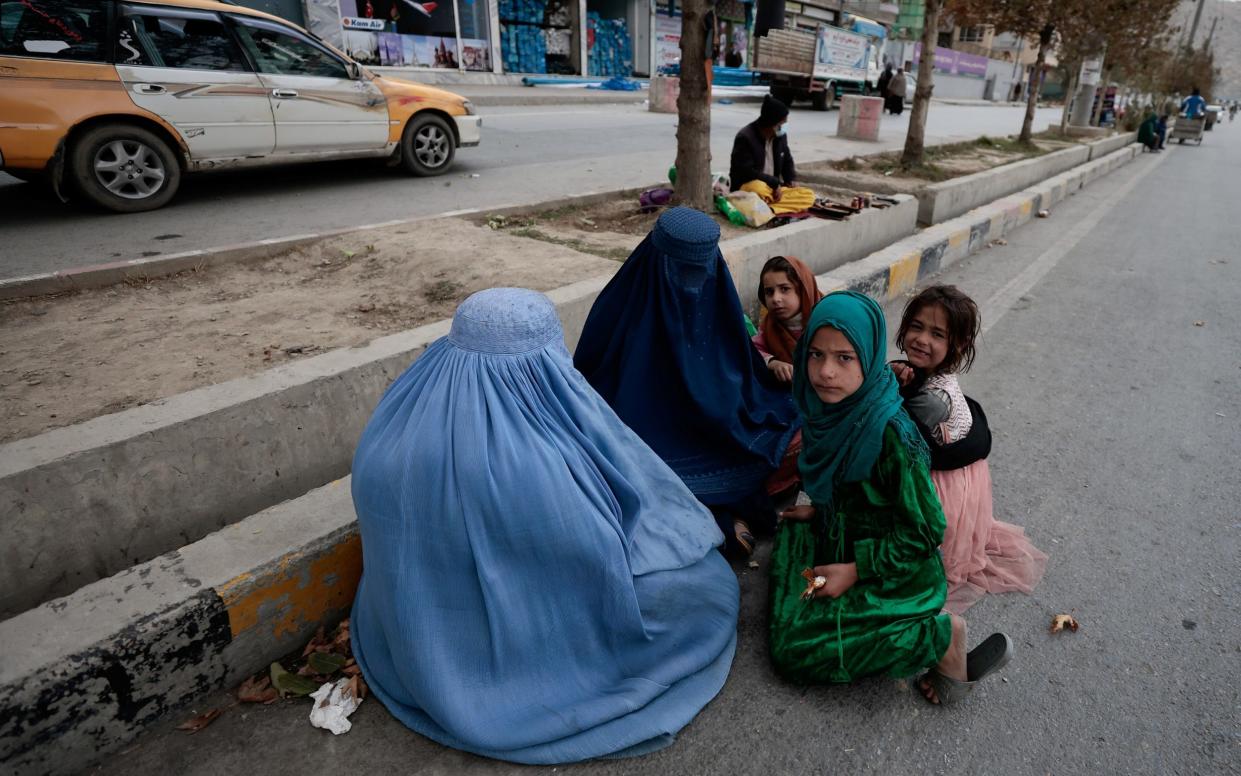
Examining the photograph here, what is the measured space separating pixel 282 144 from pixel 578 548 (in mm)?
6365

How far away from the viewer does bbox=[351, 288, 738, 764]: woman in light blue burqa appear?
167cm

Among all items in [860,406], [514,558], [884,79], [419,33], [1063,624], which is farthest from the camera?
[884,79]

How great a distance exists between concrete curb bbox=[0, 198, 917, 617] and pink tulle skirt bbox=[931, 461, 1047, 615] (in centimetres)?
214

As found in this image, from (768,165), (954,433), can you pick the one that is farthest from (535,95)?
(954,433)

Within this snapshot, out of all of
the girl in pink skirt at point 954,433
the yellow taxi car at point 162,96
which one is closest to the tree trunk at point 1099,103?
the yellow taxi car at point 162,96

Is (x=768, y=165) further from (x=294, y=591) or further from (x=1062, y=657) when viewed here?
(x=294, y=591)

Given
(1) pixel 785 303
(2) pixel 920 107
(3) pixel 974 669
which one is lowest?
(3) pixel 974 669

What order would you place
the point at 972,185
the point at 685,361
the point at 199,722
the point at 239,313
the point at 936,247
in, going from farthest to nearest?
the point at 972,185 → the point at 936,247 → the point at 239,313 → the point at 685,361 → the point at 199,722

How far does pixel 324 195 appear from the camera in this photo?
6.85 meters

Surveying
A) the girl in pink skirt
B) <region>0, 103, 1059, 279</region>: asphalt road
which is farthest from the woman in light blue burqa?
<region>0, 103, 1059, 279</region>: asphalt road

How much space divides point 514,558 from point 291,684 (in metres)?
0.87

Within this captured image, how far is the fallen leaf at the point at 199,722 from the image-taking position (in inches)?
74.9

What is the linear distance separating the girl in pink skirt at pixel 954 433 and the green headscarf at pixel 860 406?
0.83 ft

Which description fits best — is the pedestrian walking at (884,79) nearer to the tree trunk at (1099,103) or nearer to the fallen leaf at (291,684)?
the tree trunk at (1099,103)
